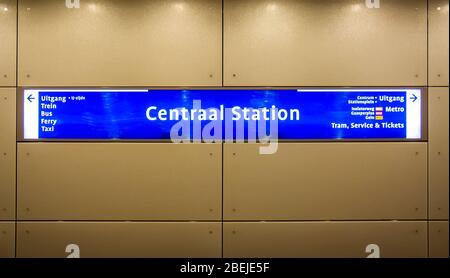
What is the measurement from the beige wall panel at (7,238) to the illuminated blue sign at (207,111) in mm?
835

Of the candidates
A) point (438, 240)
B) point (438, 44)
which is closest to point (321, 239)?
point (438, 240)

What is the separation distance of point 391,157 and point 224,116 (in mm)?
1571

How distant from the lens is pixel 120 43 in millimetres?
3869

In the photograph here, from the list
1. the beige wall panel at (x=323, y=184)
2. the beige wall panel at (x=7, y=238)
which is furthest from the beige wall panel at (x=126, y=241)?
the beige wall panel at (x=323, y=184)

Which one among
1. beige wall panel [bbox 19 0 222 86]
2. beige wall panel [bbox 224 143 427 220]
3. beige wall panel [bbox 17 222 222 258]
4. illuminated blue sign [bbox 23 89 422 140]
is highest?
beige wall panel [bbox 19 0 222 86]

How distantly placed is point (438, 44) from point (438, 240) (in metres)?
1.80

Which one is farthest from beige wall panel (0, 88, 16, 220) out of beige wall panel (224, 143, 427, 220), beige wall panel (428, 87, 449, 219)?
beige wall panel (428, 87, 449, 219)

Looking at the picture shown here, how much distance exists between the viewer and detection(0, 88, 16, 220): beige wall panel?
3.85 meters

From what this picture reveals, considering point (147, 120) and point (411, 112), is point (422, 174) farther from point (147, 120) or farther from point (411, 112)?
point (147, 120)

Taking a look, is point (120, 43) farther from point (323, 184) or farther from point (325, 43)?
point (323, 184)

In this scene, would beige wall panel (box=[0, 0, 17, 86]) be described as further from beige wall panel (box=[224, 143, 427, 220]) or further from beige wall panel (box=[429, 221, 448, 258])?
beige wall panel (box=[429, 221, 448, 258])

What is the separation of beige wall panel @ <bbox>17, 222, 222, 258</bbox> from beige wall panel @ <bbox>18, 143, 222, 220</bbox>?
0.09 m

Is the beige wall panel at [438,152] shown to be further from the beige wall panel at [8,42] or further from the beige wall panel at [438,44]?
the beige wall panel at [8,42]
